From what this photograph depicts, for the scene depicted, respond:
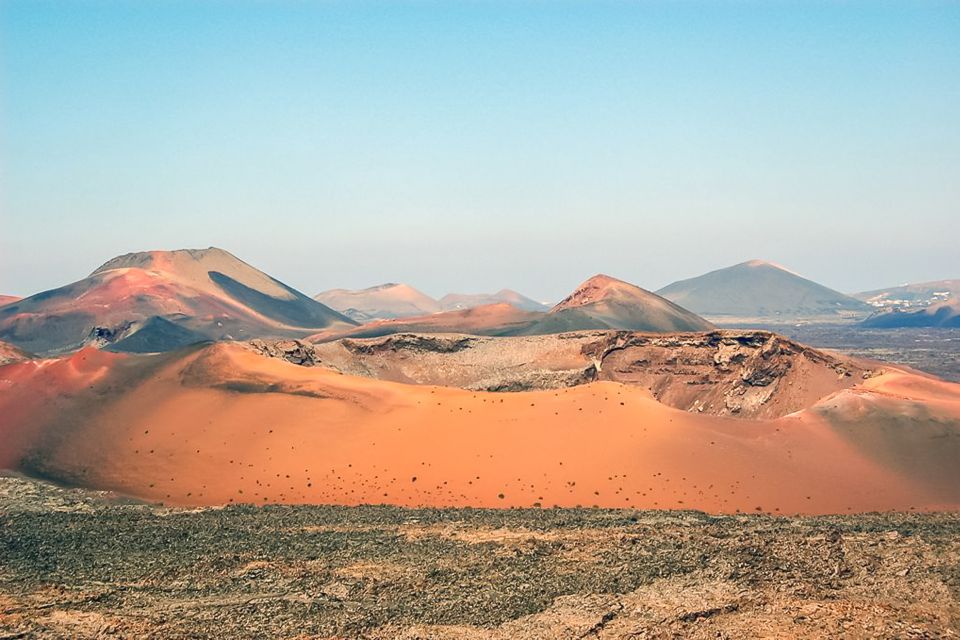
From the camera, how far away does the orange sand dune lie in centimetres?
3309

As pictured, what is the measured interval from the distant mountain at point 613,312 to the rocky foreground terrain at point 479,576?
6959 centimetres

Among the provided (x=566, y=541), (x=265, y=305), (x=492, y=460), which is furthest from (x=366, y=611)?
(x=265, y=305)

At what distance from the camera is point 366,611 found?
19094 millimetres

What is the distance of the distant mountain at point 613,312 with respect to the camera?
3922 inches

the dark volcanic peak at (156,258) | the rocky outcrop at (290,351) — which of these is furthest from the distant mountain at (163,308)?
the rocky outcrop at (290,351)

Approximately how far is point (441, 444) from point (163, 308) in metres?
105

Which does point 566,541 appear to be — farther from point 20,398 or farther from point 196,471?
point 20,398

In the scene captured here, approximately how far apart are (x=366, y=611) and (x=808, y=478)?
70.1 feet

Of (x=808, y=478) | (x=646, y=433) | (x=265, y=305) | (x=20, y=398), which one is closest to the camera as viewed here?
(x=808, y=478)

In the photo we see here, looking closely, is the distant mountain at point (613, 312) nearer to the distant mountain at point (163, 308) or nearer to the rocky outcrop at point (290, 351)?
the rocky outcrop at point (290, 351)

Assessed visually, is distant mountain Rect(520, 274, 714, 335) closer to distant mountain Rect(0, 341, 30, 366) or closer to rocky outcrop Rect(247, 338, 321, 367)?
rocky outcrop Rect(247, 338, 321, 367)

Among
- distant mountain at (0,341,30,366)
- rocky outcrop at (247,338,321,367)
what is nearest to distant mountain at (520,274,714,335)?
rocky outcrop at (247,338,321,367)

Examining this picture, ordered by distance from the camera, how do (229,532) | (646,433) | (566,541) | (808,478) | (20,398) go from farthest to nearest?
(20,398)
(646,433)
(808,478)
(229,532)
(566,541)

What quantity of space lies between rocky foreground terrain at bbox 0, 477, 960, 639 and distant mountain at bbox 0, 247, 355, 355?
8799 centimetres
